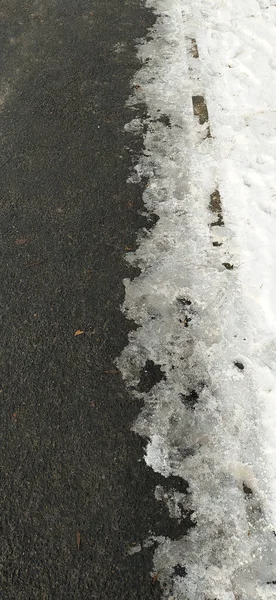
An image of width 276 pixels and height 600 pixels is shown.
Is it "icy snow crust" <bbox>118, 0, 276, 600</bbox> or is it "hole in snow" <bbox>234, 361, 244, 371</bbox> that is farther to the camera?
"hole in snow" <bbox>234, 361, 244, 371</bbox>

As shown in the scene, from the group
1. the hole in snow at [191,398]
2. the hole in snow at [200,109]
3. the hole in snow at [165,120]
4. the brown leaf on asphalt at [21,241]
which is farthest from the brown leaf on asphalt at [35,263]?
the hole in snow at [200,109]

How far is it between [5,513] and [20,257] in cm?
155

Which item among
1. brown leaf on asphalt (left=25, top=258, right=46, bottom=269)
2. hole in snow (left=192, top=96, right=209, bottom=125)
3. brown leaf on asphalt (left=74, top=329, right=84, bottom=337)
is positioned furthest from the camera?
hole in snow (left=192, top=96, right=209, bottom=125)

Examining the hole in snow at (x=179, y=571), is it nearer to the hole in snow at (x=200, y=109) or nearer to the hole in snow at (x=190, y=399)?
the hole in snow at (x=190, y=399)

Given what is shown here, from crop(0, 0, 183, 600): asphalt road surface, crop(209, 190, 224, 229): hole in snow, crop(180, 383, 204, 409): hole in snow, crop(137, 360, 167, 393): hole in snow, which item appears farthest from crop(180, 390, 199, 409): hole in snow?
crop(209, 190, 224, 229): hole in snow

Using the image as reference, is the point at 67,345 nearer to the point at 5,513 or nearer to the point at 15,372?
the point at 15,372

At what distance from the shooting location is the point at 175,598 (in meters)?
2.09

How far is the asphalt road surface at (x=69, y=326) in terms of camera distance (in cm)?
222

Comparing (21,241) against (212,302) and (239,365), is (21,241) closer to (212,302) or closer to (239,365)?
(212,302)

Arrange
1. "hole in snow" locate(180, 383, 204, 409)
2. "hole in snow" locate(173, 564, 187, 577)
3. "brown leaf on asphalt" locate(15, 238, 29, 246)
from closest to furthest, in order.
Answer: "hole in snow" locate(173, 564, 187, 577) < "hole in snow" locate(180, 383, 204, 409) < "brown leaf on asphalt" locate(15, 238, 29, 246)

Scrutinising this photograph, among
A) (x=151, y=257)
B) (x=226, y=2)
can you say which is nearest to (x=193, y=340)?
(x=151, y=257)

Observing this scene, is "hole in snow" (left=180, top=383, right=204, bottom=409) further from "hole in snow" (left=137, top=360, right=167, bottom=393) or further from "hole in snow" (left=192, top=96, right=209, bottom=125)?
"hole in snow" (left=192, top=96, right=209, bottom=125)

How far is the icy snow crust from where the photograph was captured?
2221 millimetres

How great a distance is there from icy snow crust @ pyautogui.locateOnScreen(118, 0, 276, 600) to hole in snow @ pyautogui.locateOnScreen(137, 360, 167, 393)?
0.03 m
